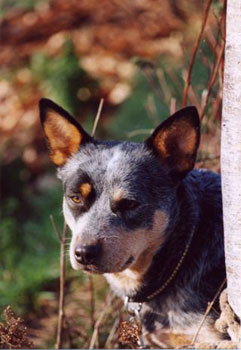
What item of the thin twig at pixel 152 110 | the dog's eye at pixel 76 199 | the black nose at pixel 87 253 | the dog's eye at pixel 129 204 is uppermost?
the dog's eye at pixel 76 199

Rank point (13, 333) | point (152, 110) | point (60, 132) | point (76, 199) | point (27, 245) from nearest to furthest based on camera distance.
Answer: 1. point (13, 333)
2. point (76, 199)
3. point (60, 132)
4. point (152, 110)
5. point (27, 245)

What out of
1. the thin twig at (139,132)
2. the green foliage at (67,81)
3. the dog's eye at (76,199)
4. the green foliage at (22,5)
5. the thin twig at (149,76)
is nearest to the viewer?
the dog's eye at (76,199)

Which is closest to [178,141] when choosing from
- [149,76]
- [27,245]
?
[149,76]

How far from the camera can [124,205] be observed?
3223 millimetres

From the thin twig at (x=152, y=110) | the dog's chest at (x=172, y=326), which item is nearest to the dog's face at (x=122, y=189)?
the dog's chest at (x=172, y=326)

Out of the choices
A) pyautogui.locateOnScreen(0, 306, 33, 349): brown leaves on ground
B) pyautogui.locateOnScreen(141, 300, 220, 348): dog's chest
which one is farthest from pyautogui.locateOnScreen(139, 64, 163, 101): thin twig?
pyautogui.locateOnScreen(0, 306, 33, 349): brown leaves on ground

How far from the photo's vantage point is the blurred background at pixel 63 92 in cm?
495

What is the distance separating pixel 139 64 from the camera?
400 centimetres

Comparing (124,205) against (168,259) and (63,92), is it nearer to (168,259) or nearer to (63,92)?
(168,259)

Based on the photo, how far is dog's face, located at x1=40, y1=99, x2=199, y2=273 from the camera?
10.2 ft

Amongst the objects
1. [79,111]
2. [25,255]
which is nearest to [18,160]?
[79,111]

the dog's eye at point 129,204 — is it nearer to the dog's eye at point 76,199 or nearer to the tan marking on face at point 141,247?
the tan marking on face at point 141,247

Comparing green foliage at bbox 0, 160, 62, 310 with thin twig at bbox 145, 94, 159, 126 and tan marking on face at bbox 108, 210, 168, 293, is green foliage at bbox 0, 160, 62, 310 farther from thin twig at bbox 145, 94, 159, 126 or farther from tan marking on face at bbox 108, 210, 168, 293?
tan marking on face at bbox 108, 210, 168, 293

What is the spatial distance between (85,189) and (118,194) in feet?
0.59
